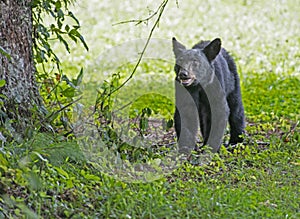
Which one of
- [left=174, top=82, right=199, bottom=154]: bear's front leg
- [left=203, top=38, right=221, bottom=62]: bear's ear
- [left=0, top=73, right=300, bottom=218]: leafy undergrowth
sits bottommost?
[left=0, top=73, right=300, bottom=218]: leafy undergrowth

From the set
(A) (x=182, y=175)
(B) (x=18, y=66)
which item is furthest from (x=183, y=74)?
(B) (x=18, y=66)

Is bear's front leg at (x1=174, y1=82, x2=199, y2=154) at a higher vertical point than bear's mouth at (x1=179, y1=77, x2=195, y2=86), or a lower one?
lower

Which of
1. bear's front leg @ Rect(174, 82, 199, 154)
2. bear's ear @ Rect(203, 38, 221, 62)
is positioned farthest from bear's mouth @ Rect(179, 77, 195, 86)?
bear's ear @ Rect(203, 38, 221, 62)

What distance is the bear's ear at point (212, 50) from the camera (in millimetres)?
6287

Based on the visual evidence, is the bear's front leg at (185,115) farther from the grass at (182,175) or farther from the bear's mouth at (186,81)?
the grass at (182,175)

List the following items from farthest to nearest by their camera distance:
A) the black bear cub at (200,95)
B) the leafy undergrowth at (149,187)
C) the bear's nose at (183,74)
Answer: the black bear cub at (200,95), the bear's nose at (183,74), the leafy undergrowth at (149,187)

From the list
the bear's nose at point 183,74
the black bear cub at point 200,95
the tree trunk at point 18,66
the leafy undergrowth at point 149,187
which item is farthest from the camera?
the black bear cub at point 200,95

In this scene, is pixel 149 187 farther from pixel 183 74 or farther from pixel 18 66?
pixel 183 74

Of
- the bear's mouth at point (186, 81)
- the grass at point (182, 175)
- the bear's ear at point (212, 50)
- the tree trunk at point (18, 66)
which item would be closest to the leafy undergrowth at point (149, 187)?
the grass at point (182, 175)

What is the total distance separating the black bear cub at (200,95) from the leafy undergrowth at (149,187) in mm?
389

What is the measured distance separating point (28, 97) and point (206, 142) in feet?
6.53

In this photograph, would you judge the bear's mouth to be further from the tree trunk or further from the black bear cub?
the tree trunk

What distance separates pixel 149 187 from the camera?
14.9 ft

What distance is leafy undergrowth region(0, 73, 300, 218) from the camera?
12.8 feet
